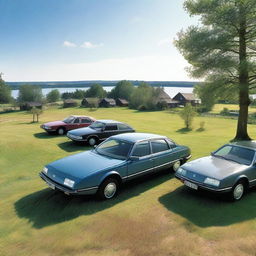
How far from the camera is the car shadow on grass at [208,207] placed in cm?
536

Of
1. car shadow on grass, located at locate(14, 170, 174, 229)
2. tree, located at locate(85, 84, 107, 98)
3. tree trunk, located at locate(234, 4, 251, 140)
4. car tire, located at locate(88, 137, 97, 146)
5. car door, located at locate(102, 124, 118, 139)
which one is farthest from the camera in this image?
tree, located at locate(85, 84, 107, 98)

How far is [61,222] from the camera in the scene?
526 centimetres

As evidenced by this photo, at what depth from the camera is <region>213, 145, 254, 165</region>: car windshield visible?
23.0 feet

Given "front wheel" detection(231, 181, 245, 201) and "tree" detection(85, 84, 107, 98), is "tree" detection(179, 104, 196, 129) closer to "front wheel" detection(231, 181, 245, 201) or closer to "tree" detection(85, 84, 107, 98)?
"front wheel" detection(231, 181, 245, 201)

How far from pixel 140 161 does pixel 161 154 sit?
1.08 metres

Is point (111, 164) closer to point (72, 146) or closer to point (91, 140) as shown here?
point (91, 140)

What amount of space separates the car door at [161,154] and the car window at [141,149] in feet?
0.84

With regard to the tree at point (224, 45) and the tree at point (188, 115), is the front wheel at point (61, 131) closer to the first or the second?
the tree at point (224, 45)

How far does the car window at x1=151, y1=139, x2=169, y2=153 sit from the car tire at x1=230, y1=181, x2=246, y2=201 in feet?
8.76

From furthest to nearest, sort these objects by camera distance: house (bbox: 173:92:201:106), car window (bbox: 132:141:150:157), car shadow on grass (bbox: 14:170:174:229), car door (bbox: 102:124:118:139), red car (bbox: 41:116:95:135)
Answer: house (bbox: 173:92:201:106) < red car (bbox: 41:116:95:135) < car door (bbox: 102:124:118:139) < car window (bbox: 132:141:150:157) < car shadow on grass (bbox: 14:170:174:229)

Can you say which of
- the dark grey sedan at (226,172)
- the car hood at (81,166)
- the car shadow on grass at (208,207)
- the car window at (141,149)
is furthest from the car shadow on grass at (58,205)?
the dark grey sedan at (226,172)

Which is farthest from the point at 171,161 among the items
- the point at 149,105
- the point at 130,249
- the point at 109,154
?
the point at 149,105

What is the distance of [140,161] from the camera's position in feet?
23.6

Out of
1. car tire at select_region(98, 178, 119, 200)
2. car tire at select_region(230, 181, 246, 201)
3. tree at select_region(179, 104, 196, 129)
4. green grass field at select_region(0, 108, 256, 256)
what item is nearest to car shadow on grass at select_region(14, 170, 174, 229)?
green grass field at select_region(0, 108, 256, 256)
